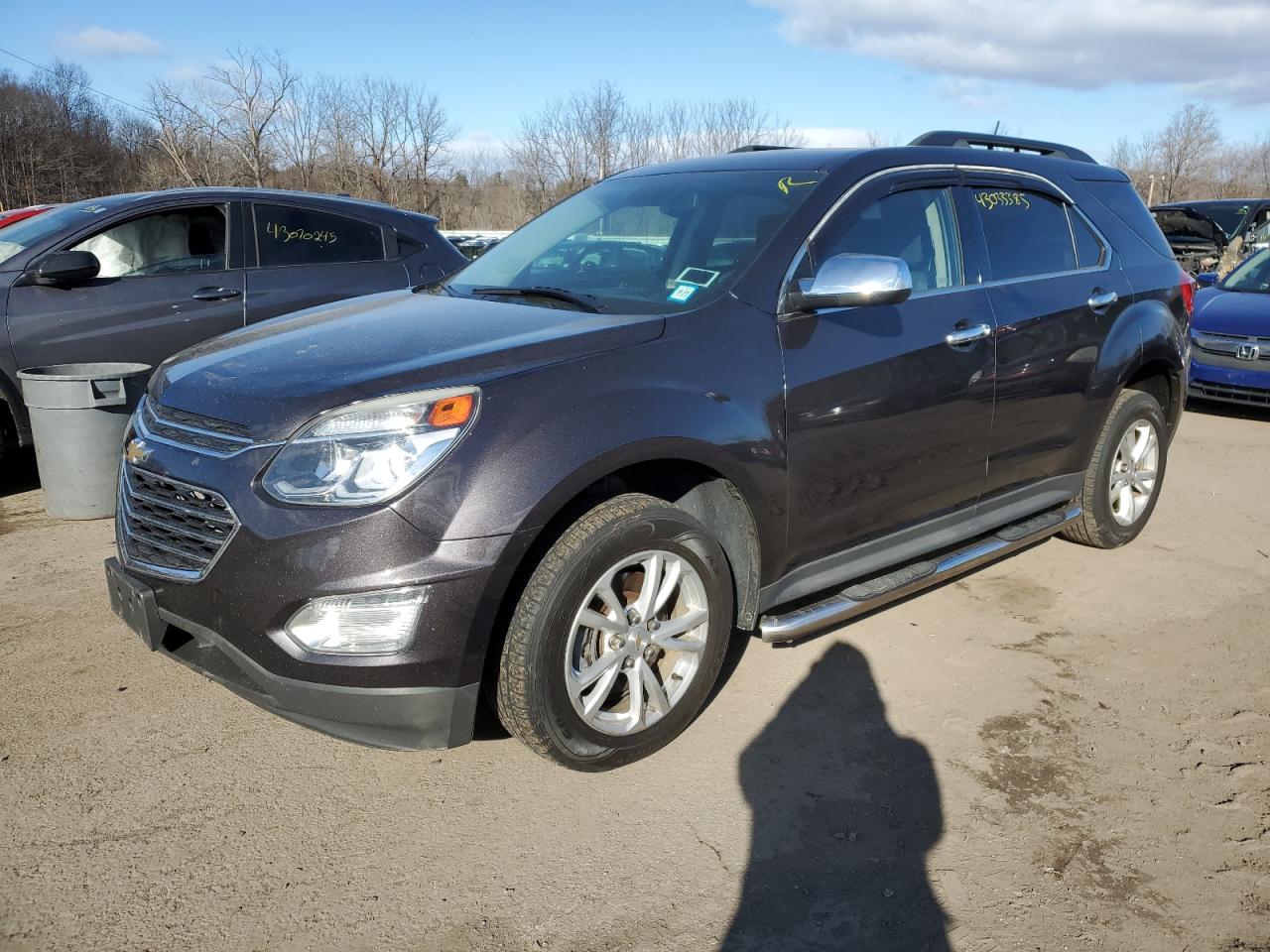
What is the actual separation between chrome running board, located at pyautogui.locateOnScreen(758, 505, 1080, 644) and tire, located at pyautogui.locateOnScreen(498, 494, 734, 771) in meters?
0.21

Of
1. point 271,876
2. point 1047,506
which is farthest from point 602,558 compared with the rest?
point 1047,506

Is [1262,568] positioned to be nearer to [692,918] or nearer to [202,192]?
[692,918]

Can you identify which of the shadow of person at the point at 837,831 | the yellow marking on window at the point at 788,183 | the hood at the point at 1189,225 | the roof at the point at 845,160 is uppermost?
the hood at the point at 1189,225

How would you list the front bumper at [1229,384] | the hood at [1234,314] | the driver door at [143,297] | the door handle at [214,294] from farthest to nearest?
the hood at [1234,314]
the front bumper at [1229,384]
the door handle at [214,294]
the driver door at [143,297]

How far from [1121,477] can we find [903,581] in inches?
79.6

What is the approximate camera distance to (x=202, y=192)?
6.21 m

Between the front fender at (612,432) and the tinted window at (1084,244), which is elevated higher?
the tinted window at (1084,244)

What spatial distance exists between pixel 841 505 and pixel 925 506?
1.82 ft

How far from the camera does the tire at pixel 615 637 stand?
2.74 meters

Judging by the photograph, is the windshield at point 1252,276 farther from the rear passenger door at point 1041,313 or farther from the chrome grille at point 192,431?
the chrome grille at point 192,431

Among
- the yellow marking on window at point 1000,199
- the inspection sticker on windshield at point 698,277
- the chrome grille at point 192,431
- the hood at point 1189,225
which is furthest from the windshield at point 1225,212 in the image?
Result: the chrome grille at point 192,431

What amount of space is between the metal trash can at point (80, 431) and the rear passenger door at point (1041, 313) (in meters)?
4.18

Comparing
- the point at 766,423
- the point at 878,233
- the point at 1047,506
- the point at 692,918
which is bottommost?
the point at 692,918

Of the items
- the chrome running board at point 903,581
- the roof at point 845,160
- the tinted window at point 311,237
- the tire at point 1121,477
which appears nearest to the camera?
the chrome running board at point 903,581
